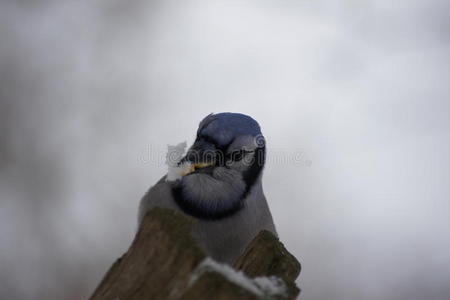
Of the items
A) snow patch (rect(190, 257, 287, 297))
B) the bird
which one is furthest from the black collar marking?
snow patch (rect(190, 257, 287, 297))

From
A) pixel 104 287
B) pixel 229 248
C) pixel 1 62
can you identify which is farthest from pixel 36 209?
pixel 104 287

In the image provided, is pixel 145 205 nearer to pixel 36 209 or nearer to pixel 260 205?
pixel 260 205

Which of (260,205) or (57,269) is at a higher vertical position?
(260,205)

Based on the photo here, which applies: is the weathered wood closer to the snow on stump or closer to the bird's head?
the snow on stump

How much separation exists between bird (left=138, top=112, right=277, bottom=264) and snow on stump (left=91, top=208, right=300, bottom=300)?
396 mm

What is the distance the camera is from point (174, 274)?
0.91 meters

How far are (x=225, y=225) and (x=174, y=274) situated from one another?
58cm

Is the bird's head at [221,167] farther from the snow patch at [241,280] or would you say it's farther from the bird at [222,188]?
the snow patch at [241,280]

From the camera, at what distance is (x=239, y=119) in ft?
5.28

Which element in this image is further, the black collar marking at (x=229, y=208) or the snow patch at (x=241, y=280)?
the black collar marking at (x=229, y=208)

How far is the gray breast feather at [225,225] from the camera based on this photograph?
4.77 ft

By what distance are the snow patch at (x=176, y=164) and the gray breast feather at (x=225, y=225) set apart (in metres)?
0.03

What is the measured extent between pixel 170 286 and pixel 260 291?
0.14 meters

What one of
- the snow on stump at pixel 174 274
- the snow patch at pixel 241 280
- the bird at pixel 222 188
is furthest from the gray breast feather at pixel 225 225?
the snow patch at pixel 241 280
